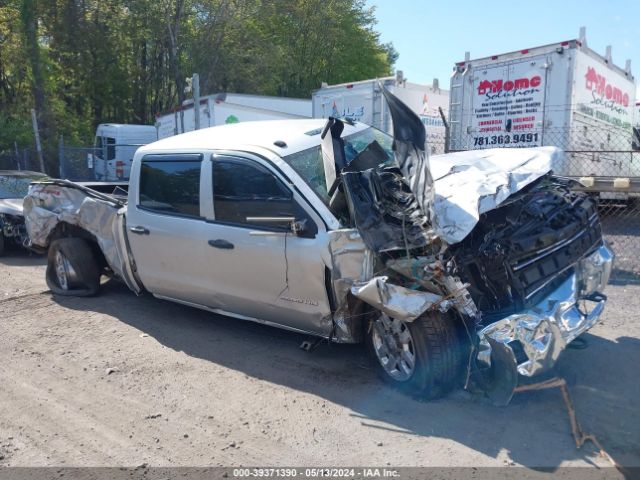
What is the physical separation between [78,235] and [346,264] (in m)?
4.12

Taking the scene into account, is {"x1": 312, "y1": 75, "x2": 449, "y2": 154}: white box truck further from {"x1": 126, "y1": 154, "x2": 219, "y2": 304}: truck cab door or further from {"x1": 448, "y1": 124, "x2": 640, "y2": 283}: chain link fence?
{"x1": 126, "y1": 154, "x2": 219, "y2": 304}: truck cab door

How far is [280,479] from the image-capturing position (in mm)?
3182

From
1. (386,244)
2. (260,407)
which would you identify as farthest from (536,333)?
(260,407)

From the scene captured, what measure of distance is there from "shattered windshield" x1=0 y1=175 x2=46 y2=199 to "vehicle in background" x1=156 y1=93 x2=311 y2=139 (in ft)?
18.5

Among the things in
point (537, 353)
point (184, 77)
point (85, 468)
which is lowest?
point (85, 468)

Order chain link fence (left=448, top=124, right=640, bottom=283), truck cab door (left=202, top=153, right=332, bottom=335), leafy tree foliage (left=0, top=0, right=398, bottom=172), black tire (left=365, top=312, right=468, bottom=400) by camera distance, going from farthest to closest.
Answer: leafy tree foliage (left=0, top=0, right=398, bottom=172), chain link fence (left=448, top=124, right=640, bottom=283), truck cab door (left=202, top=153, right=332, bottom=335), black tire (left=365, top=312, right=468, bottom=400)

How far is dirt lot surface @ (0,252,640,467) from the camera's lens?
11.2 ft

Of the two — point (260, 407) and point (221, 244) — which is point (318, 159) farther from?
point (260, 407)

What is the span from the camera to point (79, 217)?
21.5ft

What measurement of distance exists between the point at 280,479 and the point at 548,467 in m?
1.48

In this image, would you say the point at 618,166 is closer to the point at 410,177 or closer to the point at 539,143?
the point at 539,143

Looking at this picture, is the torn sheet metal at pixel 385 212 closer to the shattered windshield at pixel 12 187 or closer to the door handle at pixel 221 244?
the door handle at pixel 221 244

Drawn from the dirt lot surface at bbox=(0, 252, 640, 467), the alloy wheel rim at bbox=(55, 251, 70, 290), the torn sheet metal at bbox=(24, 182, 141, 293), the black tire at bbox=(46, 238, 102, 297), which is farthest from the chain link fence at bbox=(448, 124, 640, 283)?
the alloy wheel rim at bbox=(55, 251, 70, 290)

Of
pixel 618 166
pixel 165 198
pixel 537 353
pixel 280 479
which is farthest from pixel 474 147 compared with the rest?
pixel 280 479
